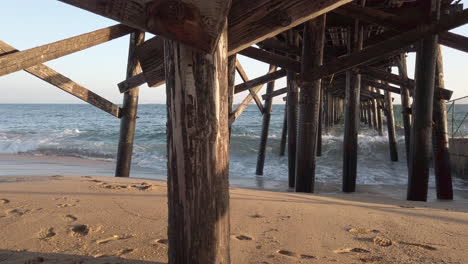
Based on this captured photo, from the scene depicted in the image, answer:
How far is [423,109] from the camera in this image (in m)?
4.33

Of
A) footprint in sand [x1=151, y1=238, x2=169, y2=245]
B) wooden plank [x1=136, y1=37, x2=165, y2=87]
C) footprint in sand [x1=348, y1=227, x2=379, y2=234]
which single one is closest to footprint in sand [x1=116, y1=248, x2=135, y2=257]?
footprint in sand [x1=151, y1=238, x2=169, y2=245]

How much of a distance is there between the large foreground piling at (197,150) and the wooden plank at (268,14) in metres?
0.08

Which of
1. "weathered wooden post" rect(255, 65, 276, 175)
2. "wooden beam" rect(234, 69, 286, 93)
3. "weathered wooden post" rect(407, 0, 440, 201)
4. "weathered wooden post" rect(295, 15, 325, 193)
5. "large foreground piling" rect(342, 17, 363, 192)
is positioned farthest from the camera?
"weathered wooden post" rect(255, 65, 276, 175)

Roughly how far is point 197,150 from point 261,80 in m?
4.87

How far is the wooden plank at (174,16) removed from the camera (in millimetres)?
1234

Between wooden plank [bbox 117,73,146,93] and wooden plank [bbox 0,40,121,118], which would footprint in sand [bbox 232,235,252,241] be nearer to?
wooden plank [bbox 117,73,146,93]

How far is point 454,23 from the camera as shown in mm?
4070

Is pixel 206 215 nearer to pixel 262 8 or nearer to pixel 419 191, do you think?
pixel 262 8

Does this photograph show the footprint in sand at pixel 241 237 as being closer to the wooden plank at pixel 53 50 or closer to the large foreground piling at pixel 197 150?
the large foreground piling at pixel 197 150

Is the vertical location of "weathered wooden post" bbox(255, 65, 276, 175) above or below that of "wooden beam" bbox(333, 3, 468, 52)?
below

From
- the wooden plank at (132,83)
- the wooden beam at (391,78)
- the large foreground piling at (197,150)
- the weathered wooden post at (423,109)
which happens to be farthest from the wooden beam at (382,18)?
the large foreground piling at (197,150)

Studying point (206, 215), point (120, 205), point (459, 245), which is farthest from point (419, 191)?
point (206, 215)

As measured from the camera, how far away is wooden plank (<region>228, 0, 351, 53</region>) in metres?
1.42

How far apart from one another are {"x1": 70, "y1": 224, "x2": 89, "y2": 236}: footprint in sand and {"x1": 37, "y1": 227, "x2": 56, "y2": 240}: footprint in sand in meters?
0.11
